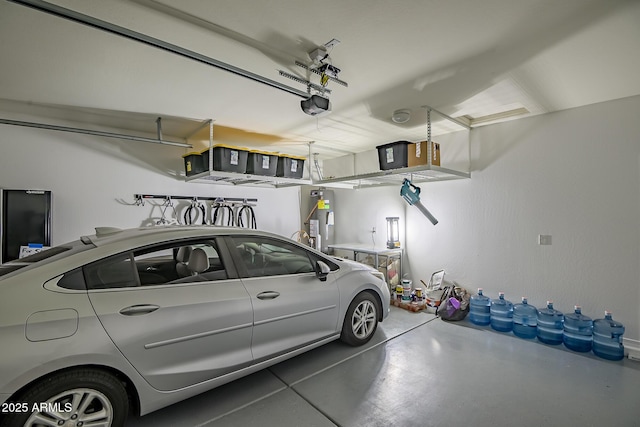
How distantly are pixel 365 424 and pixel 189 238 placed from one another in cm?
175

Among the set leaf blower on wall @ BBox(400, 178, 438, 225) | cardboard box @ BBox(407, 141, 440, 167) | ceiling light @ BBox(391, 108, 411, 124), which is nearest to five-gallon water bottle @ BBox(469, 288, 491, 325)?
leaf blower on wall @ BBox(400, 178, 438, 225)

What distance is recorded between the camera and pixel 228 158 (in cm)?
347

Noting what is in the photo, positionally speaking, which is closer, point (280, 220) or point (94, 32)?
point (94, 32)

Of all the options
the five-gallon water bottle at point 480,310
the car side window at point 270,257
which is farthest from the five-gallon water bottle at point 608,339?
the car side window at point 270,257

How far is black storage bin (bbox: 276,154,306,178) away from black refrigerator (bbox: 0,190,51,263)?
269 cm

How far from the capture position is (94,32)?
184 cm

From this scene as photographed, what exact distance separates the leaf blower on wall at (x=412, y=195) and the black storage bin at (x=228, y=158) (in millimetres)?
2306

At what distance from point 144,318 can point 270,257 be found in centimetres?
107

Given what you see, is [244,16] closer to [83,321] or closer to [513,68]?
[83,321]

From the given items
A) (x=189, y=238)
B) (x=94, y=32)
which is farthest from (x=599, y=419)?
(x=94, y=32)

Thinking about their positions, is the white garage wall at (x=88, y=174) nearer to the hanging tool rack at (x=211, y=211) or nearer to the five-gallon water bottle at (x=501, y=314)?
the hanging tool rack at (x=211, y=211)

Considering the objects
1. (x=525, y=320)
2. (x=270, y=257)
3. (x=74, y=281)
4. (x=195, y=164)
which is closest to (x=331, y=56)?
(x=270, y=257)

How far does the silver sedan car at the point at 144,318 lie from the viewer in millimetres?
1403

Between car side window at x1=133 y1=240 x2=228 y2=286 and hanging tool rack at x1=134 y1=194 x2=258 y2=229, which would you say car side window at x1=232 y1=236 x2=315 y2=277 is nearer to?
car side window at x1=133 y1=240 x2=228 y2=286
